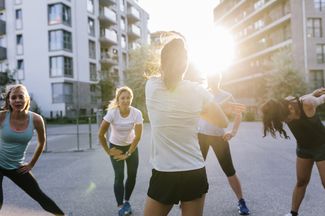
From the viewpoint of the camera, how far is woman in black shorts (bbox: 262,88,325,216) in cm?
345

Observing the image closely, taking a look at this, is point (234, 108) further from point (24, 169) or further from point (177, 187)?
point (24, 169)

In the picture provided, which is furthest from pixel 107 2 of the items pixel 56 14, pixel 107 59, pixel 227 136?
pixel 227 136

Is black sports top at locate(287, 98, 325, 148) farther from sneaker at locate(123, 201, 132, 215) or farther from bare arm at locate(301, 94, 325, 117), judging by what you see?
sneaker at locate(123, 201, 132, 215)

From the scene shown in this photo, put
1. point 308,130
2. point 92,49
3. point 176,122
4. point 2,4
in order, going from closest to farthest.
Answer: point 176,122, point 308,130, point 2,4, point 92,49

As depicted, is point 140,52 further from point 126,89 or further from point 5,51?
point 126,89

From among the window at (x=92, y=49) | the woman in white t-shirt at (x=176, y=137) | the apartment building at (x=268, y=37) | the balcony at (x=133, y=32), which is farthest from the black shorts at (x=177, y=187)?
the balcony at (x=133, y=32)

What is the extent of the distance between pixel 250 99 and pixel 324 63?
12.8 m

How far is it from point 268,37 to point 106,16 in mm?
21467

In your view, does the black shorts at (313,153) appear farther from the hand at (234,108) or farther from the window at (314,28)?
the window at (314,28)

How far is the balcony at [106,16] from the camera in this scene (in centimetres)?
4344

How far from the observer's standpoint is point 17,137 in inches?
136

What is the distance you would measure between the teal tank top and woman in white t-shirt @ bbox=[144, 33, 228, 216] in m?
1.93

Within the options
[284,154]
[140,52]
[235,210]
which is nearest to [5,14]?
[140,52]

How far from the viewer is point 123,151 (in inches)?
177
